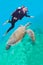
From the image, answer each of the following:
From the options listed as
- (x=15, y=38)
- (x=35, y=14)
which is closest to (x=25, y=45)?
(x=15, y=38)

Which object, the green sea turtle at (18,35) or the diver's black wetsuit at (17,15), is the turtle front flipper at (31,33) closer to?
the green sea turtle at (18,35)

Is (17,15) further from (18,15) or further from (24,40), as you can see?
(24,40)

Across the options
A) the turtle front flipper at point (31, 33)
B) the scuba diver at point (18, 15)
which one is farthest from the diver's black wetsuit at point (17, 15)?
the turtle front flipper at point (31, 33)

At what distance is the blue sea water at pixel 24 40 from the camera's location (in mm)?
1174

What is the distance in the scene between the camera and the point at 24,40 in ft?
3.91

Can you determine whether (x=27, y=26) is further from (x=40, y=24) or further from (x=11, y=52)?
(x=11, y=52)

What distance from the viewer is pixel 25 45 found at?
1188 mm

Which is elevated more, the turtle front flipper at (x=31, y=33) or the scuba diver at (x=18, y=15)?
the scuba diver at (x=18, y=15)

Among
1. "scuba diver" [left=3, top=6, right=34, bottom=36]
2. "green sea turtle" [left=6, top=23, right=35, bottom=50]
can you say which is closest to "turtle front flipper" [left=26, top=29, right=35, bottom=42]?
"green sea turtle" [left=6, top=23, right=35, bottom=50]

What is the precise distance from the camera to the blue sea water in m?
1.17

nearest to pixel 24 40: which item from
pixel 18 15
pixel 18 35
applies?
pixel 18 35

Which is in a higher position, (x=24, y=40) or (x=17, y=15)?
(x=17, y=15)

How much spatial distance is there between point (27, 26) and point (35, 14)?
11cm

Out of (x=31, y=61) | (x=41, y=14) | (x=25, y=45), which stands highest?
(x=41, y=14)
